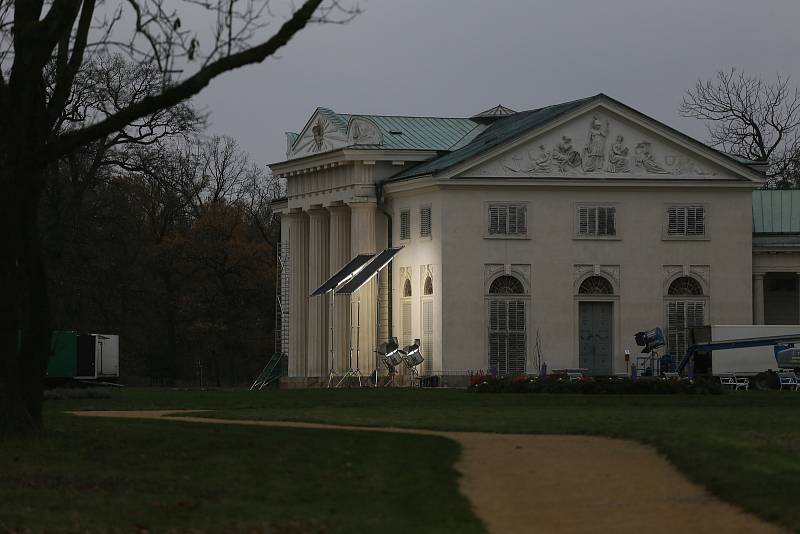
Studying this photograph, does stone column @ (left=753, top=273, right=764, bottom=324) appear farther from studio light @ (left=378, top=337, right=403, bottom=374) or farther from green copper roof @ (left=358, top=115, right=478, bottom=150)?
studio light @ (left=378, top=337, right=403, bottom=374)

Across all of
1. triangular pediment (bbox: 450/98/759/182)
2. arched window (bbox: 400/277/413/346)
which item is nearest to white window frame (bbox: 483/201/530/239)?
triangular pediment (bbox: 450/98/759/182)

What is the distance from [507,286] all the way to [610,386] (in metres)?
18.3

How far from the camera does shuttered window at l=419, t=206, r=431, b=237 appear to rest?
7025 cm

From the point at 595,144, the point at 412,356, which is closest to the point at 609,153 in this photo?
the point at 595,144

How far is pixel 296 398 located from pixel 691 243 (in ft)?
84.2

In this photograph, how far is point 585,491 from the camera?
64.1 feet

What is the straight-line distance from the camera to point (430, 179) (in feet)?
Result: 225

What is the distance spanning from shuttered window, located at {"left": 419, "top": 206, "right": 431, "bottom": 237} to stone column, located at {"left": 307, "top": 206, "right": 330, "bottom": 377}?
771 centimetres

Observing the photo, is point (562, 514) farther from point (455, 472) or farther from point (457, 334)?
point (457, 334)

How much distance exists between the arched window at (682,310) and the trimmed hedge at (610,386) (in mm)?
17189

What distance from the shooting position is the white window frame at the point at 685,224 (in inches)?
2781

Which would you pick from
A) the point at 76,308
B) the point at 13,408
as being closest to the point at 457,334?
the point at 76,308

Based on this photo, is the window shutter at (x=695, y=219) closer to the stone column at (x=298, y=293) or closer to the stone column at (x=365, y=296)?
the stone column at (x=365, y=296)

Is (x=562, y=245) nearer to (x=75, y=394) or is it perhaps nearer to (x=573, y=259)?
(x=573, y=259)
